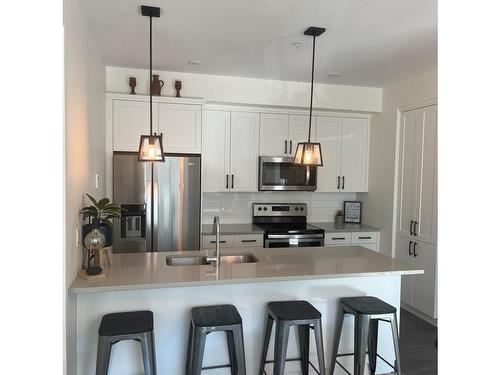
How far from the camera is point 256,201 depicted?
15.8 feet

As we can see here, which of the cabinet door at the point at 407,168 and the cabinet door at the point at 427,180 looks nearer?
the cabinet door at the point at 427,180

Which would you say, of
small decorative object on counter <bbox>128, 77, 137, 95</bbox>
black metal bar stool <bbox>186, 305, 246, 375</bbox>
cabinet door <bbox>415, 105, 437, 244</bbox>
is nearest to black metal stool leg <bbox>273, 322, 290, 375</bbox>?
black metal bar stool <bbox>186, 305, 246, 375</bbox>

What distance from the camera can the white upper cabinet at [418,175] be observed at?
146 inches

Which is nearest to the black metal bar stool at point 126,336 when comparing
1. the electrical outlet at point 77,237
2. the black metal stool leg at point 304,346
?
the electrical outlet at point 77,237

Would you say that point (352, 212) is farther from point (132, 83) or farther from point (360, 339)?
point (132, 83)

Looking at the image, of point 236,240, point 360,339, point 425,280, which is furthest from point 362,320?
point 236,240

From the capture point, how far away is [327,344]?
2.70 metres

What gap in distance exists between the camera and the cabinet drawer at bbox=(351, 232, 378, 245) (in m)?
4.52

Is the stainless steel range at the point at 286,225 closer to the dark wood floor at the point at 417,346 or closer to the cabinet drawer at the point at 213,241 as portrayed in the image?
the cabinet drawer at the point at 213,241

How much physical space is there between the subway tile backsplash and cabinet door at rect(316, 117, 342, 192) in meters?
0.34

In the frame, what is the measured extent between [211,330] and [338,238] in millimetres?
2687

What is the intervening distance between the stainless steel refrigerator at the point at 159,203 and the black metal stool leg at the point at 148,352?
1.65 m
